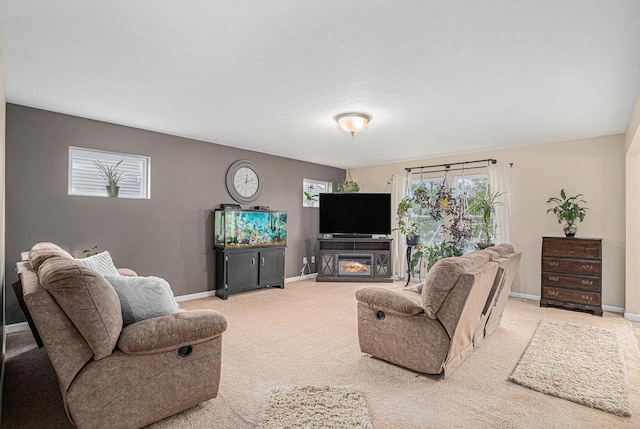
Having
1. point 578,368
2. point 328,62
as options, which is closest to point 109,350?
point 328,62

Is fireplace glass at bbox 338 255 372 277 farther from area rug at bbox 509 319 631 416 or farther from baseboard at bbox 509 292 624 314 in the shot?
area rug at bbox 509 319 631 416

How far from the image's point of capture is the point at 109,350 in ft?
5.78

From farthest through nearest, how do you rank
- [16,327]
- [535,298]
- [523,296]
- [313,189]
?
[313,189]
[523,296]
[535,298]
[16,327]

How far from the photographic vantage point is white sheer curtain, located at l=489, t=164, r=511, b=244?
5410mm

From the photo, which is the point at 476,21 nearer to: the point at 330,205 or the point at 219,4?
the point at 219,4

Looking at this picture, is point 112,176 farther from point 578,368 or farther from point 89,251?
point 578,368

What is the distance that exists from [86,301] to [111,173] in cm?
317

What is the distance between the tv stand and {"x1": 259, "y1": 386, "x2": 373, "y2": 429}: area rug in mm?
4136

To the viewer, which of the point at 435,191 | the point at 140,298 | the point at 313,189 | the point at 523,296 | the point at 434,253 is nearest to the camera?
the point at 140,298

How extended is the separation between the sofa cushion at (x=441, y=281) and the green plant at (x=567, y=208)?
2.95 m

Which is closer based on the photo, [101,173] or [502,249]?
[502,249]

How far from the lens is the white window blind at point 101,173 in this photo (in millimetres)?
4074

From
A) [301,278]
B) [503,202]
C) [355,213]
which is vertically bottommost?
[301,278]

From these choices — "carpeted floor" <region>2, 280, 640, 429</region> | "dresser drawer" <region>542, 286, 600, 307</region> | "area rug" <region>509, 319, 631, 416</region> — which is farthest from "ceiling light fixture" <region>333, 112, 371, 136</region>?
"dresser drawer" <region>542, 286, 600, 307</region>
